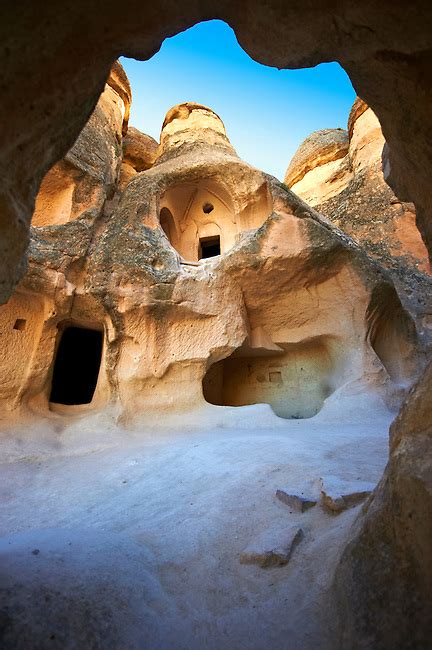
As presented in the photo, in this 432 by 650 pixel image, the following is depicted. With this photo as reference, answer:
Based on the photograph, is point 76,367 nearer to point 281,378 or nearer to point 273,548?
point 281,378

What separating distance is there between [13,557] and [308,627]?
5.06 feet

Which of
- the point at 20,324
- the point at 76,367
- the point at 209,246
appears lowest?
the point at 76,367

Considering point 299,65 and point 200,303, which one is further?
point 200,303

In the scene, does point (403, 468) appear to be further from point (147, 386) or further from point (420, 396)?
point (147, 386)

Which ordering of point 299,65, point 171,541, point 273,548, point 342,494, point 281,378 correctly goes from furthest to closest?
point 281,378 → point 171,541 → point 342,494 → point 273,548 → point 299,65

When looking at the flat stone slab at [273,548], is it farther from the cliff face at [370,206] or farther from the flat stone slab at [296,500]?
the cliff face at [370,206]

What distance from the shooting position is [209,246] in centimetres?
1098

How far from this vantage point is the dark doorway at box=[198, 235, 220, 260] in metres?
10.2

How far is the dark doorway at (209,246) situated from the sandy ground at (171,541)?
6390 mm

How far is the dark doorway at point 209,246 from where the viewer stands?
10209 mm

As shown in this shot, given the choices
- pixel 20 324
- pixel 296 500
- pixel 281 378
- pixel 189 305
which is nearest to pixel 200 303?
pixel 189 305

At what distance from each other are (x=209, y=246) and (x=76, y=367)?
5.30m

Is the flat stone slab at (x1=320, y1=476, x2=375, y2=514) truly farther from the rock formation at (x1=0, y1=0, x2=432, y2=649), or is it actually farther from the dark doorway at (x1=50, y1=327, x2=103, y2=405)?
the dark doorway at (x1=50, y1=327, x2=103, y2=405)

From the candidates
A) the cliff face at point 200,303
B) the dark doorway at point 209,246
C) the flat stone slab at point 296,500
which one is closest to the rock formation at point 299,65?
the flat stone slab at point 296,500
